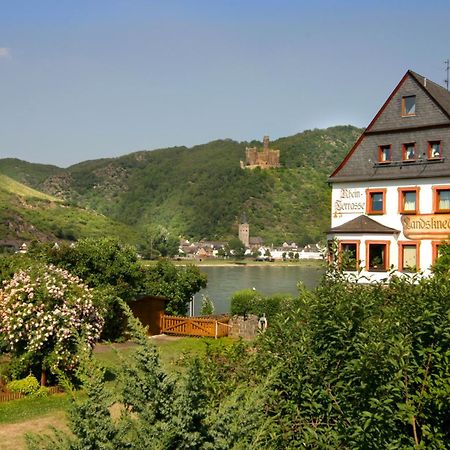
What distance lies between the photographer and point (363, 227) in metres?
29.2

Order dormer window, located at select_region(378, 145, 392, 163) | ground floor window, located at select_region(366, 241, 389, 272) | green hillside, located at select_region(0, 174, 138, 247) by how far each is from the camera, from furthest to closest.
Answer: green hillside, located at select_region(0, 174, 138, 247) → dormer window, located at select_region(378, 145, 392, 163) → ground floor window, located at select_region(366, 241, 389, 272)

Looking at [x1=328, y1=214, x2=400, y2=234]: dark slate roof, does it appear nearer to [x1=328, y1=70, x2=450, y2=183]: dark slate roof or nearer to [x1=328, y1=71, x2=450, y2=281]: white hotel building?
[x1=328, y1=71, x2=450, y2=281]: white hotel building

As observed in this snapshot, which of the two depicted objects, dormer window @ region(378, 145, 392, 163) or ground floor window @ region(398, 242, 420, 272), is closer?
ground floor window @ region(398, 242, 420, 272)

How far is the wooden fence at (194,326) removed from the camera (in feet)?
111

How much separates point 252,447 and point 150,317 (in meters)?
29.6

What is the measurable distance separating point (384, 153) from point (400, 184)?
A: 79.3 inches

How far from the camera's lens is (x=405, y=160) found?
28.7 m

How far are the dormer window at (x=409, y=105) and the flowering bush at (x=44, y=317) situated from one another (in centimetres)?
1736

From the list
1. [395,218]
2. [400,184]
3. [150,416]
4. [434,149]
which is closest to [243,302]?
[395,218]

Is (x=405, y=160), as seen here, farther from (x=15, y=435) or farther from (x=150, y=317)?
(x=15, y=435)

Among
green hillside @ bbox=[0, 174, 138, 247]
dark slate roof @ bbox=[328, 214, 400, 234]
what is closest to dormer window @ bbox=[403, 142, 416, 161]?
dark slate roof @ bbox=[328, 214, 400, 234]

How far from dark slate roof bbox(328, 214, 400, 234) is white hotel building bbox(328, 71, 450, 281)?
0.15 ft

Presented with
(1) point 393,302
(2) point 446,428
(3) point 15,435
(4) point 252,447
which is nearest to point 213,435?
(4) point 252,447

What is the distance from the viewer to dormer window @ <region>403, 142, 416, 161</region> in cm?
2853
